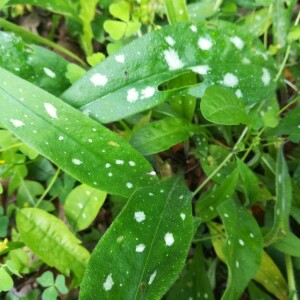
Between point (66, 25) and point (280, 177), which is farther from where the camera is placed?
point (66, 25)

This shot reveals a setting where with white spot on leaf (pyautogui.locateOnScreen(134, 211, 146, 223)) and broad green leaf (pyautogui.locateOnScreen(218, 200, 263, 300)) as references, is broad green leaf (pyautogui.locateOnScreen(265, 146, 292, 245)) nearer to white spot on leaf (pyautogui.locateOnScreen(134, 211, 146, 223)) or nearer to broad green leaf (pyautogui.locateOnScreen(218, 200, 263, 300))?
broad green leaf (pyautogui.locateOnScreen(218, 200, 263, 300))

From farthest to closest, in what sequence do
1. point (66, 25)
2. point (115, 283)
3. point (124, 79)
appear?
1. point (66, 25)
2. point (124, 79)
3. point (115, 283)

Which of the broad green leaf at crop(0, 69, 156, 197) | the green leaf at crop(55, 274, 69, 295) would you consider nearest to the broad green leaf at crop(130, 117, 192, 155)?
the broad green leaf at crop(0, 69, 156, 197)

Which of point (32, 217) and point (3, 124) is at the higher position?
point (3, 124)

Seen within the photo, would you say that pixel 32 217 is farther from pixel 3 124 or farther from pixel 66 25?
pixel 66 25

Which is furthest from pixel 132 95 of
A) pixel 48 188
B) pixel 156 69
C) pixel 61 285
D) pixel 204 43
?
pixel 61 285

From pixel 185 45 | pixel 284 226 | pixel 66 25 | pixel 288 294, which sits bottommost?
pixel 288 294

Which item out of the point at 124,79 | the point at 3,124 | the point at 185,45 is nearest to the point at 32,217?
the point at 3,124

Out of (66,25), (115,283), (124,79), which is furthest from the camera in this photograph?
(66,25)
